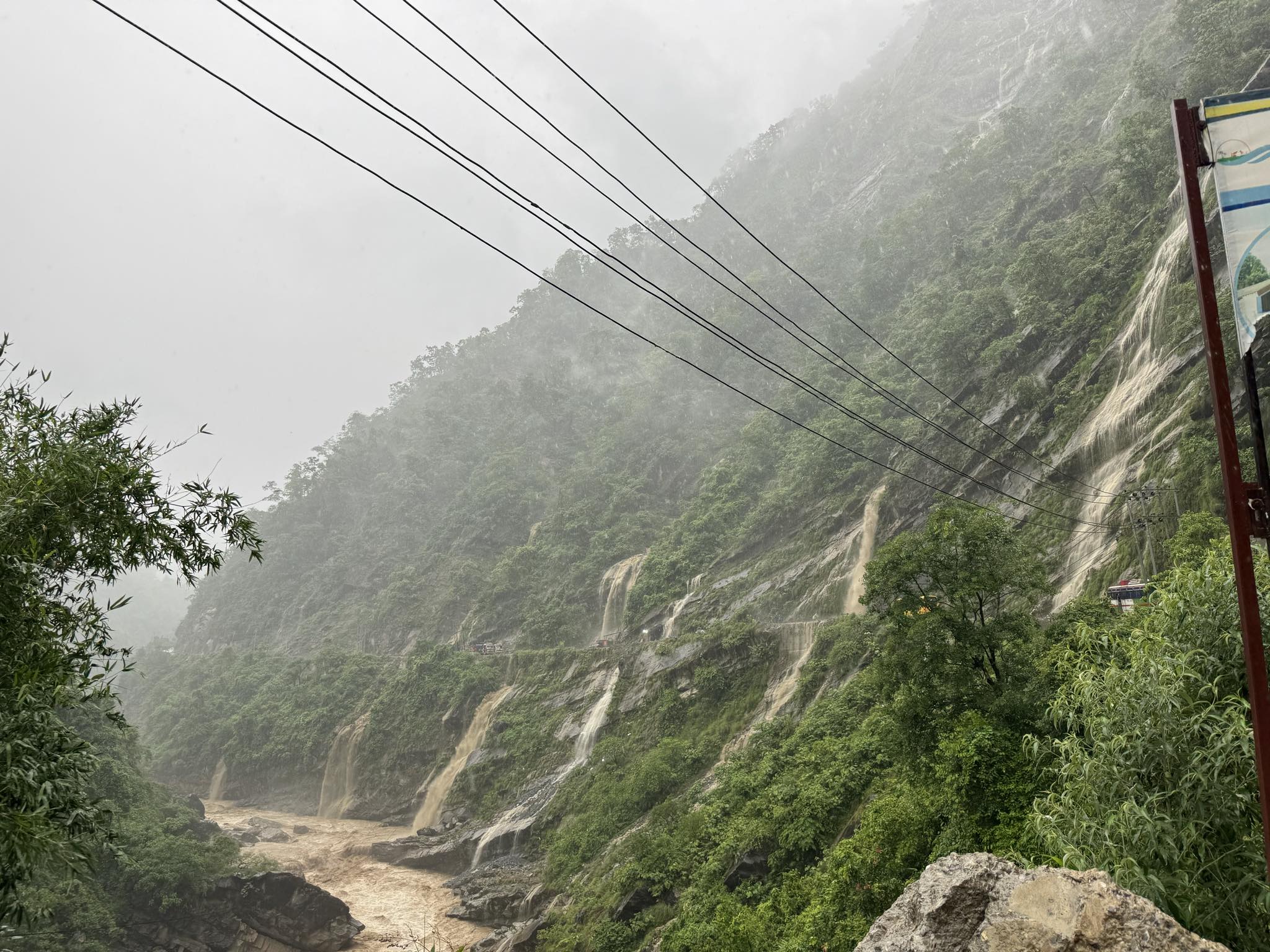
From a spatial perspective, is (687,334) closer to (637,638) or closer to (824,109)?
(637,638)

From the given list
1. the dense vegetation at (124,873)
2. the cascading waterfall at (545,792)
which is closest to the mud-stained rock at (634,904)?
the cascading waterfall at (545,792)

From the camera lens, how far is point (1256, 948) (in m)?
4.88

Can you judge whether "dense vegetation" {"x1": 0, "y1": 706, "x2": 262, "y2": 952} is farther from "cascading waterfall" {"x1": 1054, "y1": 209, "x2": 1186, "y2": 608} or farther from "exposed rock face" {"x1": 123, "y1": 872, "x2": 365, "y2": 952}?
"cascading waterfall" {"x1": 1054, "y1": 209, "x2": 1186, "y2": 608}

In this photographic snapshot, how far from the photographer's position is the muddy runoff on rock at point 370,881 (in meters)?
20.1

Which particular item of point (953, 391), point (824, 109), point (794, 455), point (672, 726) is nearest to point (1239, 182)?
point (672, 726)

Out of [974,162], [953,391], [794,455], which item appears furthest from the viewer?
[974,162]

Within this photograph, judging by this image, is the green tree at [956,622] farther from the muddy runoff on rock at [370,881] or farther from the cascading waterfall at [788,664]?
the muddy runoff on rock at [370,881]

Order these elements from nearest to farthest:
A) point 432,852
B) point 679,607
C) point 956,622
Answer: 1. point 956,622
2. point 432,852
3. point 679,607

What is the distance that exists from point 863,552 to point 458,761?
2040 centimetres

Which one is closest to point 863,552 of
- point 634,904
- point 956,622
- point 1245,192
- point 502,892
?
point 634,904

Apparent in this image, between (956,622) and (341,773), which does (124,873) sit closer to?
(341,773)

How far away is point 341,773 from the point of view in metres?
36.8

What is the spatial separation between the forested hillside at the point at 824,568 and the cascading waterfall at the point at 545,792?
217 mm

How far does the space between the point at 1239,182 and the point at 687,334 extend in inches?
2259
